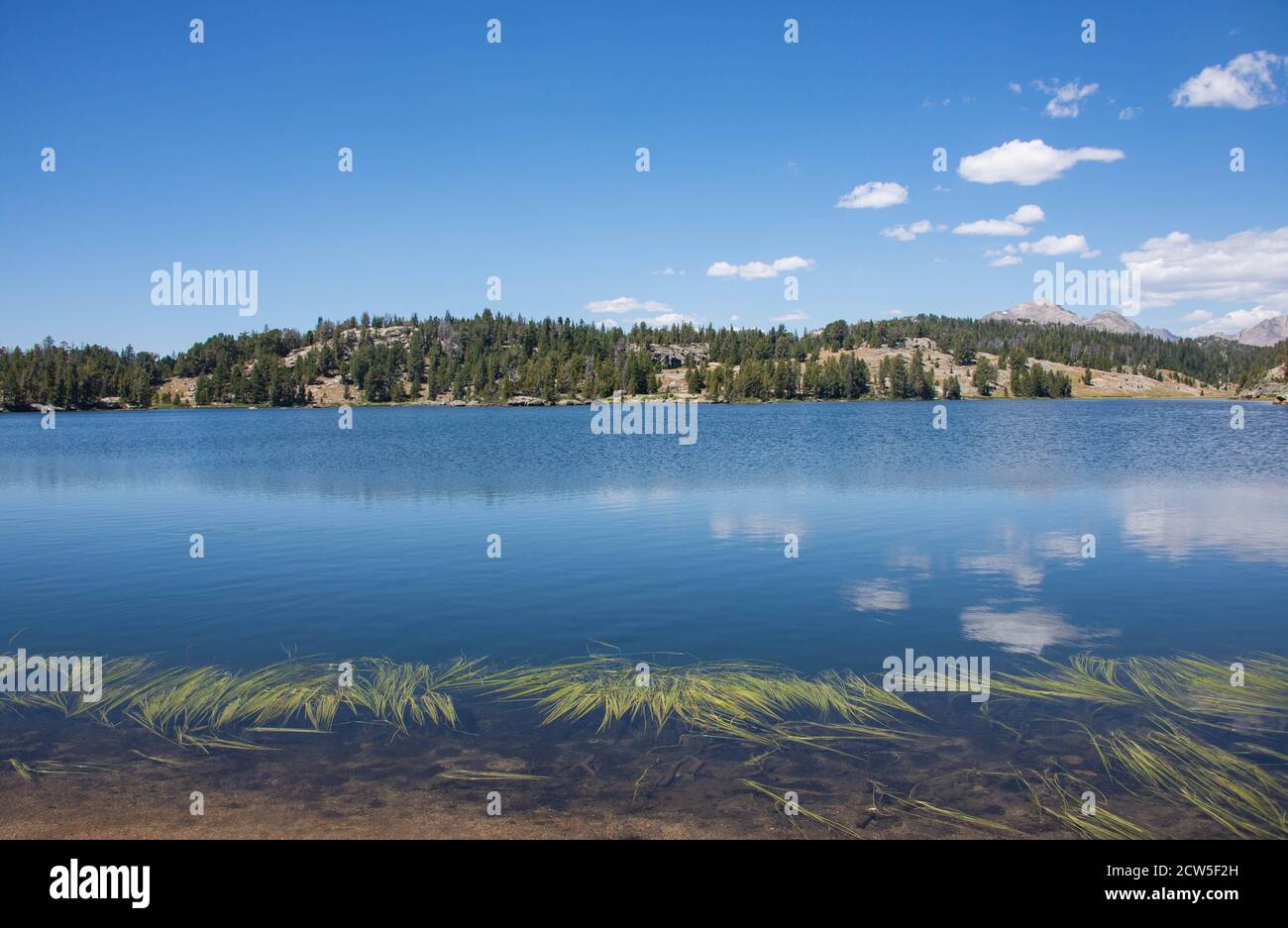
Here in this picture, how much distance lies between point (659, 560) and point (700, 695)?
1138cm

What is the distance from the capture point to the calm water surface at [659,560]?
18.3 m

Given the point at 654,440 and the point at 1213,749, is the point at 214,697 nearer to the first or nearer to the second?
the point at 1213,749

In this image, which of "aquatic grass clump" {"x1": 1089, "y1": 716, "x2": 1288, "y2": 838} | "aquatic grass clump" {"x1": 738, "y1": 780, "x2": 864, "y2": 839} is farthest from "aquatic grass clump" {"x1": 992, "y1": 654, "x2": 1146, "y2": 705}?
"aquatic grass clump" {"x1": 738, "y1": 780, "x2": 864, "y2": 839}

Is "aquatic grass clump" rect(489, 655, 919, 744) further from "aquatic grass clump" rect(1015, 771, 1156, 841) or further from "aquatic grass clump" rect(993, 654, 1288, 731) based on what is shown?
"aquatic grass clump" rect(993, 654, 1288, 731)

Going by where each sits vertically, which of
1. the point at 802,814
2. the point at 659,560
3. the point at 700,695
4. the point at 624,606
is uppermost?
the point at 659,560

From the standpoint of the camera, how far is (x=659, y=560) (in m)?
25.9

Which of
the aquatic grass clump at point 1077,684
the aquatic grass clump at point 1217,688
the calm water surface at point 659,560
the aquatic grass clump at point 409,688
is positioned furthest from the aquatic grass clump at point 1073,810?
the aquatic grass clump at point 409,688

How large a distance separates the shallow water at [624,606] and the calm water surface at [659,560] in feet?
0.50

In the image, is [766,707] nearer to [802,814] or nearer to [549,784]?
[802,814]

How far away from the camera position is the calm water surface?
59.9 ft

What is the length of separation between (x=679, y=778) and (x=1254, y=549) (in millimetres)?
24438

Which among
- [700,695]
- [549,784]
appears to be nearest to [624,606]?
[700,695]

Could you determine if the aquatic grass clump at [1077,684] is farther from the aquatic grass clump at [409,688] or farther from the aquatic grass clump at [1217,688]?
the aquatic grass clump at [409,688]
